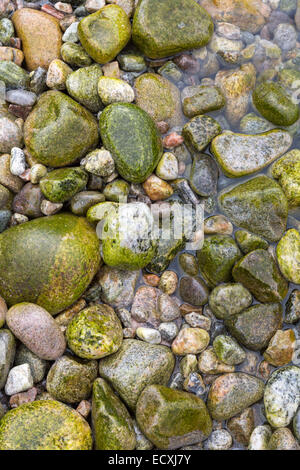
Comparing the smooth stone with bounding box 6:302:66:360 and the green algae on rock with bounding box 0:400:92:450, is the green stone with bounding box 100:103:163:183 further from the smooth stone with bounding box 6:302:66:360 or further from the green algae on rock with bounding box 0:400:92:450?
the green algae on rock with bounding box 0:400:92:450

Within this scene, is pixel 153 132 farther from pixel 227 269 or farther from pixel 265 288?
pixel 265 288

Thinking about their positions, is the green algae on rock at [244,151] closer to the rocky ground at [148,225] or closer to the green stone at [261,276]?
the rocky ground at [148,225]

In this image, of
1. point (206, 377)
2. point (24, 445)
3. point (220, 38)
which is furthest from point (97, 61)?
point (24, 445)

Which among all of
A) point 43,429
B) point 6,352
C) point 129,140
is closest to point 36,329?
point 6,352

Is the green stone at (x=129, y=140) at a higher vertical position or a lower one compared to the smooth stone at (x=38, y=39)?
lower

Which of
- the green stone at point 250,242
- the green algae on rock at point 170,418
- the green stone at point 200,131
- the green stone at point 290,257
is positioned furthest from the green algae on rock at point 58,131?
the green algae on rock at point 170,418
